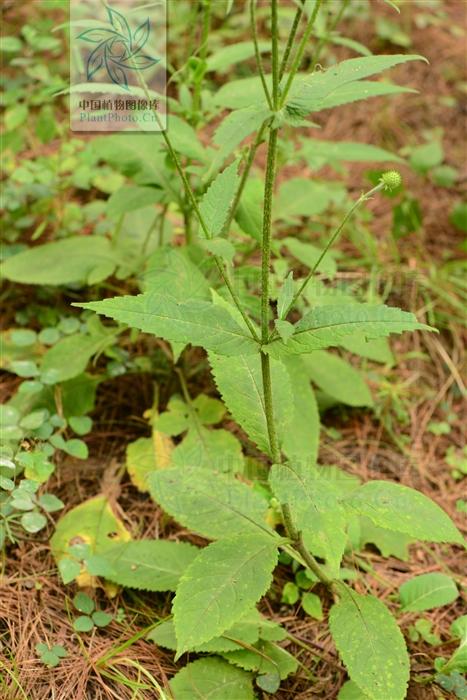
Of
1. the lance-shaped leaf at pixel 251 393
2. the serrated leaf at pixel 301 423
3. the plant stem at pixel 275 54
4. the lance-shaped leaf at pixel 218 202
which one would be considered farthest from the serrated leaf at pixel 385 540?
the plant stem at pixel 275 54

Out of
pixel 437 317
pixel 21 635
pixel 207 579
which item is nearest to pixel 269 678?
pixel 207 579

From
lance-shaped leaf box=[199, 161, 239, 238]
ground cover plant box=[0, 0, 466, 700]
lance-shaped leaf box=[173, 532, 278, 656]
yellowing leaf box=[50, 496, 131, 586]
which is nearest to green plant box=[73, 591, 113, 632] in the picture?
ground cover plant box=[0, 0, 466, 700]

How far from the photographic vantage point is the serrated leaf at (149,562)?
2.09 metres

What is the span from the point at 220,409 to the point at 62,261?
0.90m

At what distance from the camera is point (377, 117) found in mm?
4246

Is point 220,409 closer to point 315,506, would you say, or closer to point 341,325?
point 315,506

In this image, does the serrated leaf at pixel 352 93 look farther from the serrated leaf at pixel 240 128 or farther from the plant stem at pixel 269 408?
the plant stem at pixel 269 408

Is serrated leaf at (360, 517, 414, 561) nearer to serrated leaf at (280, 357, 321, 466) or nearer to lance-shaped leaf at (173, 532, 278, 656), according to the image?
serrated leaf at (280, 357, 321, 466)

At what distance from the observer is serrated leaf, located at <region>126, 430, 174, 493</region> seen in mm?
2480

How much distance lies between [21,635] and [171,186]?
62.7 inches

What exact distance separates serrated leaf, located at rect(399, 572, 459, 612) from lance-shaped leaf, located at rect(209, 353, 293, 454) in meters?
0.66

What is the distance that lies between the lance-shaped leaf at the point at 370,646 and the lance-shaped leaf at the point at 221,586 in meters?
0.26

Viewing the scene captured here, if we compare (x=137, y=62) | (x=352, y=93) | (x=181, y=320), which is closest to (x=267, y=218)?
Result: (x=181, y=320)

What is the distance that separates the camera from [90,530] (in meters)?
2.31
